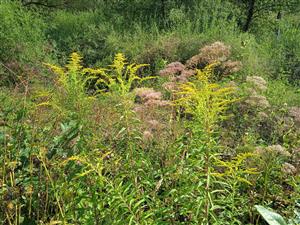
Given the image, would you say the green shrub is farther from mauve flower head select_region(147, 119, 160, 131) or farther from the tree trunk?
the tree trunk

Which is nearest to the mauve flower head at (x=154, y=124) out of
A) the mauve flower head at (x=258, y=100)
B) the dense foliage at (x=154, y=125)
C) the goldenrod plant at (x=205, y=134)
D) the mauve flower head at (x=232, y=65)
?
the dense foliage at (x=154, y=125)

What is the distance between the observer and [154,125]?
140 inches

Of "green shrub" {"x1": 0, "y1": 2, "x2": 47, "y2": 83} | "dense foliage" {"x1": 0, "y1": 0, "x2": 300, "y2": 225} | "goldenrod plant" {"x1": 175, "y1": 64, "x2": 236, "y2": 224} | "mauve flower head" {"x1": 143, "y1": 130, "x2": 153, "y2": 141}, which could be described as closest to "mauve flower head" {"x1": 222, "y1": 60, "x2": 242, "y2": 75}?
"dense foliage" {"x1": 0, "y1": 0, "x2": 300, "y2": 225}

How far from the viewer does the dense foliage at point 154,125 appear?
2473mm

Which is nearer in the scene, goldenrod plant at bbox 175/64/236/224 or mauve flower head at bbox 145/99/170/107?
goldenrod plant at bbox 175/64/236/224

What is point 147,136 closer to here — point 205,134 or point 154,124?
point 154,124

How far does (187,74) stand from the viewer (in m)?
3.93

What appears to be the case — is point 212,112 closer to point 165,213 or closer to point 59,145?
point 165,213

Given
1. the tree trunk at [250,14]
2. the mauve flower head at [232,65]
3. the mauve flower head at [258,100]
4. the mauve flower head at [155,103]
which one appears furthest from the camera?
the tree trunk at [250,14]

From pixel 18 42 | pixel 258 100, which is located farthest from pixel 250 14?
pixel 258 100

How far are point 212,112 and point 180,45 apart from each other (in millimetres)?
5827

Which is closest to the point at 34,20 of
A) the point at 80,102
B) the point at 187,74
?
the point at 187,74

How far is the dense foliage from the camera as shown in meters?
2.47

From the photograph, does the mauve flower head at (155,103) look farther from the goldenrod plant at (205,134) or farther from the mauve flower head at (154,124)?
the goldenrod plant at (205,134)
